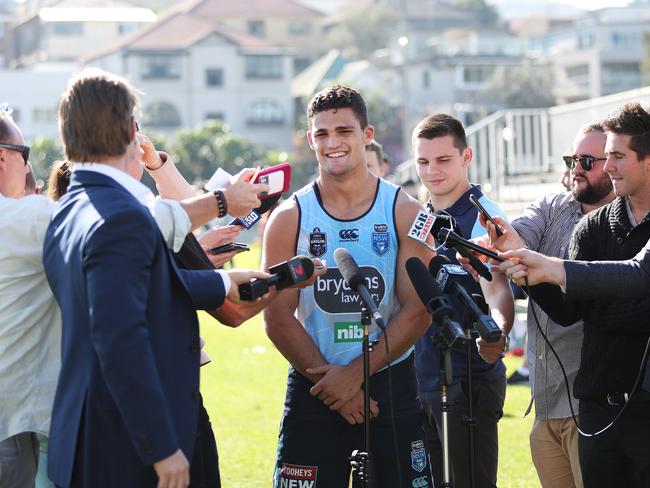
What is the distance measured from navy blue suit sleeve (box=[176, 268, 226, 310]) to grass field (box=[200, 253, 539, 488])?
2657mm

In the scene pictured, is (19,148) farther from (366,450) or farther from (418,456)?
(418,456)

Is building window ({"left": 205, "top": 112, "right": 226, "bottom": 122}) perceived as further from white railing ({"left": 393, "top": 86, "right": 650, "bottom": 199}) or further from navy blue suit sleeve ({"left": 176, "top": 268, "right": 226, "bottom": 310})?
navy blue suit sleeve ({"left": 176, "top": 268, "right": 226, "bottom": 310})

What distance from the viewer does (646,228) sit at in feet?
18.7

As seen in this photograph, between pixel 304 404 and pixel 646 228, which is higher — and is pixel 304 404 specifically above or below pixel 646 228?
below

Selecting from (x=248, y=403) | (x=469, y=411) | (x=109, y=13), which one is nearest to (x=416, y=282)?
(x=469, y=411)

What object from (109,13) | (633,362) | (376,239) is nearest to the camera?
(633,362)

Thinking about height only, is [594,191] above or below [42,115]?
below

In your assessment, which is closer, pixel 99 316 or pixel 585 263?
pixel 99 316

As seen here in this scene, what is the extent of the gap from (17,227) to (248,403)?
30.9 ft

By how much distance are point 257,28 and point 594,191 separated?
127465 mm

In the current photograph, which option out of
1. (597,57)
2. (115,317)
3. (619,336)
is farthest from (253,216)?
(597,57)

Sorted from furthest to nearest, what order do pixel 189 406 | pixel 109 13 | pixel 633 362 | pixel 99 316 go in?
pixel 109 13 → pixel 633 362 → pixel 189 406 → pixel 99 316

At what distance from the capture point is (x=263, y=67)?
330 ft

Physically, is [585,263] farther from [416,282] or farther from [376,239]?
[376,239]
